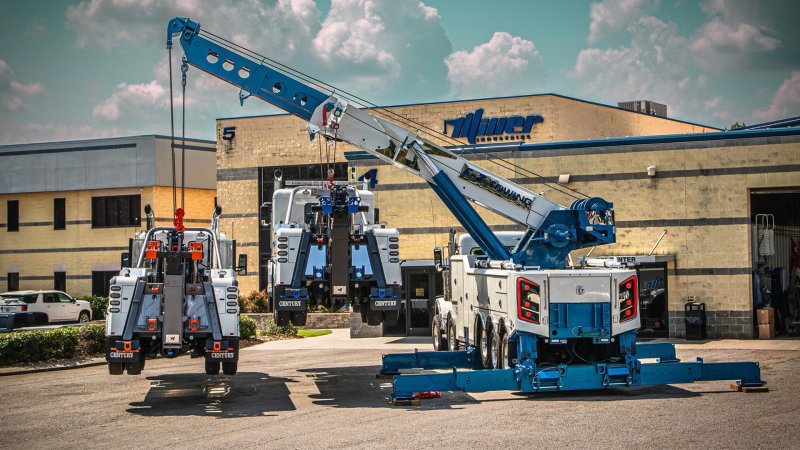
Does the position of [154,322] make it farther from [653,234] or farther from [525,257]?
[653,234]

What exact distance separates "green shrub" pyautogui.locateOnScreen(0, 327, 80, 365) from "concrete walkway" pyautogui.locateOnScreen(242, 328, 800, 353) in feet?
17.4

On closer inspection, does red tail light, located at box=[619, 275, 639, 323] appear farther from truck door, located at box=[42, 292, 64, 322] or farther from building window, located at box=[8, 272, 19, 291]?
building window, located at box=[8, 272, 19, 291]

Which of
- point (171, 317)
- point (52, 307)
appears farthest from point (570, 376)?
point (52, 307)

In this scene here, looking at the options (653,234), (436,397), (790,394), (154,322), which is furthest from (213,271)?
(653,234)

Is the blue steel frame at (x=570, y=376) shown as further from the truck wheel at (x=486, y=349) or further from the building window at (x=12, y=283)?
the building window at (x=12, y=283)

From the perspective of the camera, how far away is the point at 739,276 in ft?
98.4

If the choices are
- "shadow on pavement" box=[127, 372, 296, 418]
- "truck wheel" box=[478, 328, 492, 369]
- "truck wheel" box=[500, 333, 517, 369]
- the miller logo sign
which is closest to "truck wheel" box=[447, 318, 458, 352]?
"truck wheel" box=[478, 328, 492, 369]

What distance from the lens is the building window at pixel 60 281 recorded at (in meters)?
51.6

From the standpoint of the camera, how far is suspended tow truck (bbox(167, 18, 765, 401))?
17109 mm

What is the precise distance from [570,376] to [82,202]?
39426 mm

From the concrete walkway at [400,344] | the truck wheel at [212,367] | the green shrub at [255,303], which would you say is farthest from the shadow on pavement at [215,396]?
the green shrub at [255,303]

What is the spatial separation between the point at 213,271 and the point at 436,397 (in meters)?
4.58

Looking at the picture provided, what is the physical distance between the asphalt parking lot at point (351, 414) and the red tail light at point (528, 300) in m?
1.39

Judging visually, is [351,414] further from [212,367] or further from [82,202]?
[82,202]
